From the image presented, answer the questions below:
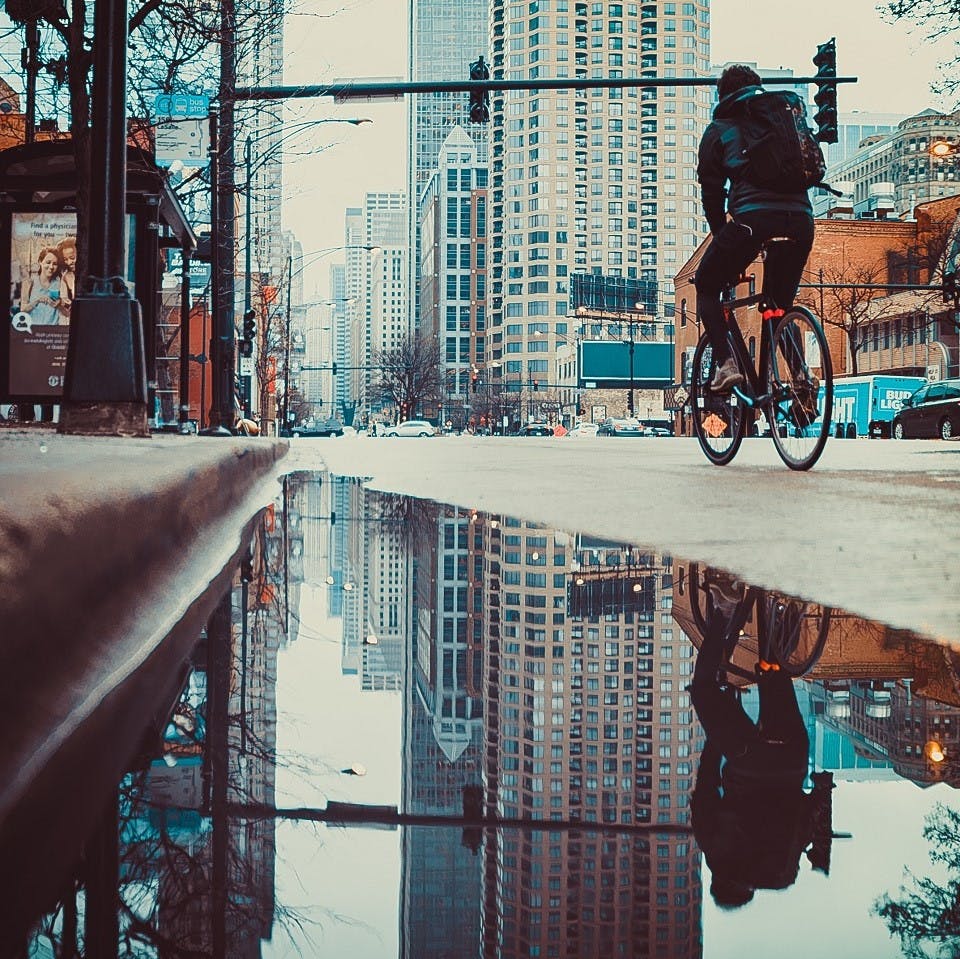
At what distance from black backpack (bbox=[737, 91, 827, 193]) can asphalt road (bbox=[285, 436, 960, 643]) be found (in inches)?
70.2

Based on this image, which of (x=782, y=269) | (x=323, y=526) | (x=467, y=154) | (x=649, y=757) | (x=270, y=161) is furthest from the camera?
(x=467, y=154)

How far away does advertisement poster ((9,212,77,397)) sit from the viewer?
43.0 feet

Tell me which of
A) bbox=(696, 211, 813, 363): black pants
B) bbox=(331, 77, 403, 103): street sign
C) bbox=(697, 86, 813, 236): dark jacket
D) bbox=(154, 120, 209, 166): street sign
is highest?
bbox=(154, 120, 209, 166): street sign

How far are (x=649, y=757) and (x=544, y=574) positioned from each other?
1919 mm

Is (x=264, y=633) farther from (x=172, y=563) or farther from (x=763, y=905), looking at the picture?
(x=763, y=905)

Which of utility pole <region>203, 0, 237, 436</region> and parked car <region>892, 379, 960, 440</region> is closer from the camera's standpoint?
utility pole <region>203, 0, 237, 436</region>

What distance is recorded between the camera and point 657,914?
111 cm

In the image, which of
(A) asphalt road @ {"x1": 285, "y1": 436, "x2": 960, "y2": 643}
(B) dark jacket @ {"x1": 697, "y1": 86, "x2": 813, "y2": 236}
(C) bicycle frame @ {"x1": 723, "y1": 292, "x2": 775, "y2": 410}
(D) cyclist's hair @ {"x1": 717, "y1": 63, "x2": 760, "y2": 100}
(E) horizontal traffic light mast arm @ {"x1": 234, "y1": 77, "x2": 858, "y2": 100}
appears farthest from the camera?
(E) horizontal traffic light mast arm @ {"x1": 234, "y1": 77, "x2": 858, "y2": 100}

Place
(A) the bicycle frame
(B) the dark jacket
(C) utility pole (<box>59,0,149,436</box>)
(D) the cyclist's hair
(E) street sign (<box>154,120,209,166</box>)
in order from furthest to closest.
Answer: (E) street sign (<box>154,120,209,166</box>) < (D) the cyclist's hair < (A) the bicycle frame < (B) the dark jacket < (C) utility pole (<box>59,0,149,436</box>)

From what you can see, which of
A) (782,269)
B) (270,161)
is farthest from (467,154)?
(782,269)

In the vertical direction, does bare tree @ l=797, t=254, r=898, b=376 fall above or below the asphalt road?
above

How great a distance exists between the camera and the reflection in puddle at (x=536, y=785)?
1.12 m

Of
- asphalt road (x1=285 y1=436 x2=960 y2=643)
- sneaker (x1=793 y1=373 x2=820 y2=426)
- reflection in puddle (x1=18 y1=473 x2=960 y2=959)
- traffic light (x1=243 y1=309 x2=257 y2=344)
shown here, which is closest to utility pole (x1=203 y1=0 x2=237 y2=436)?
asphalt road (x1=285 y1=436 x2=960 y2=643)

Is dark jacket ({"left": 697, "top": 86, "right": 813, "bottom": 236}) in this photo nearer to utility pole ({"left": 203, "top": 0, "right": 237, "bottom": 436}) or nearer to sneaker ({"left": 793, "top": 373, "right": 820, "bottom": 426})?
sneaker ({"left": 793, "top": 373, "right": 820, "bottom": 426})
